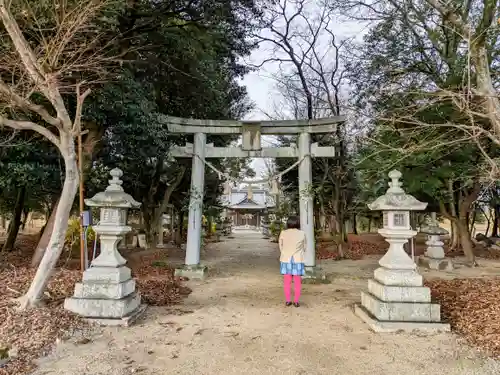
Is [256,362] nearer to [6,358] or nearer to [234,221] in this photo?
[6,358]

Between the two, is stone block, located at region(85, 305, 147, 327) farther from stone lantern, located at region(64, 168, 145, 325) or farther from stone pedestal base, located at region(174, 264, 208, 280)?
stone pedestal base, located at region(174, 264, 208, 280)

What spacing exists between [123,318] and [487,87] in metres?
5.49

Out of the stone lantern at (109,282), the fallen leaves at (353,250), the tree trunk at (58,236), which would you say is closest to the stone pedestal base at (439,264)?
the fallen leaves at (353,250)

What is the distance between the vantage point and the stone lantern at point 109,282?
4.59 meters

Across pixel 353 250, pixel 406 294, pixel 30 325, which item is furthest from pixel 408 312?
pixel 353 250

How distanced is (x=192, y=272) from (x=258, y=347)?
4671 mm

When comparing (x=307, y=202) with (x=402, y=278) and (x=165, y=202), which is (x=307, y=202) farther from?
(x=165, y=202)

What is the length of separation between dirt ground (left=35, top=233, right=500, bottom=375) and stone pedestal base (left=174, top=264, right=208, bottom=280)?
2.39 metres

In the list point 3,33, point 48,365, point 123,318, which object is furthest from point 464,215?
point 3,33

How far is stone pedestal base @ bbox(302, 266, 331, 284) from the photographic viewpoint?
26.2ft

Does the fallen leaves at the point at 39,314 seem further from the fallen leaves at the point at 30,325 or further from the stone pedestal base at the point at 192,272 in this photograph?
the stone pedestal base at the point at 192,272

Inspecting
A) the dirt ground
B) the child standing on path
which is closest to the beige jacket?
the child standing on path

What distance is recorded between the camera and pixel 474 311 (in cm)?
482

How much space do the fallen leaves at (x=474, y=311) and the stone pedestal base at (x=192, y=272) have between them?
4967mm
